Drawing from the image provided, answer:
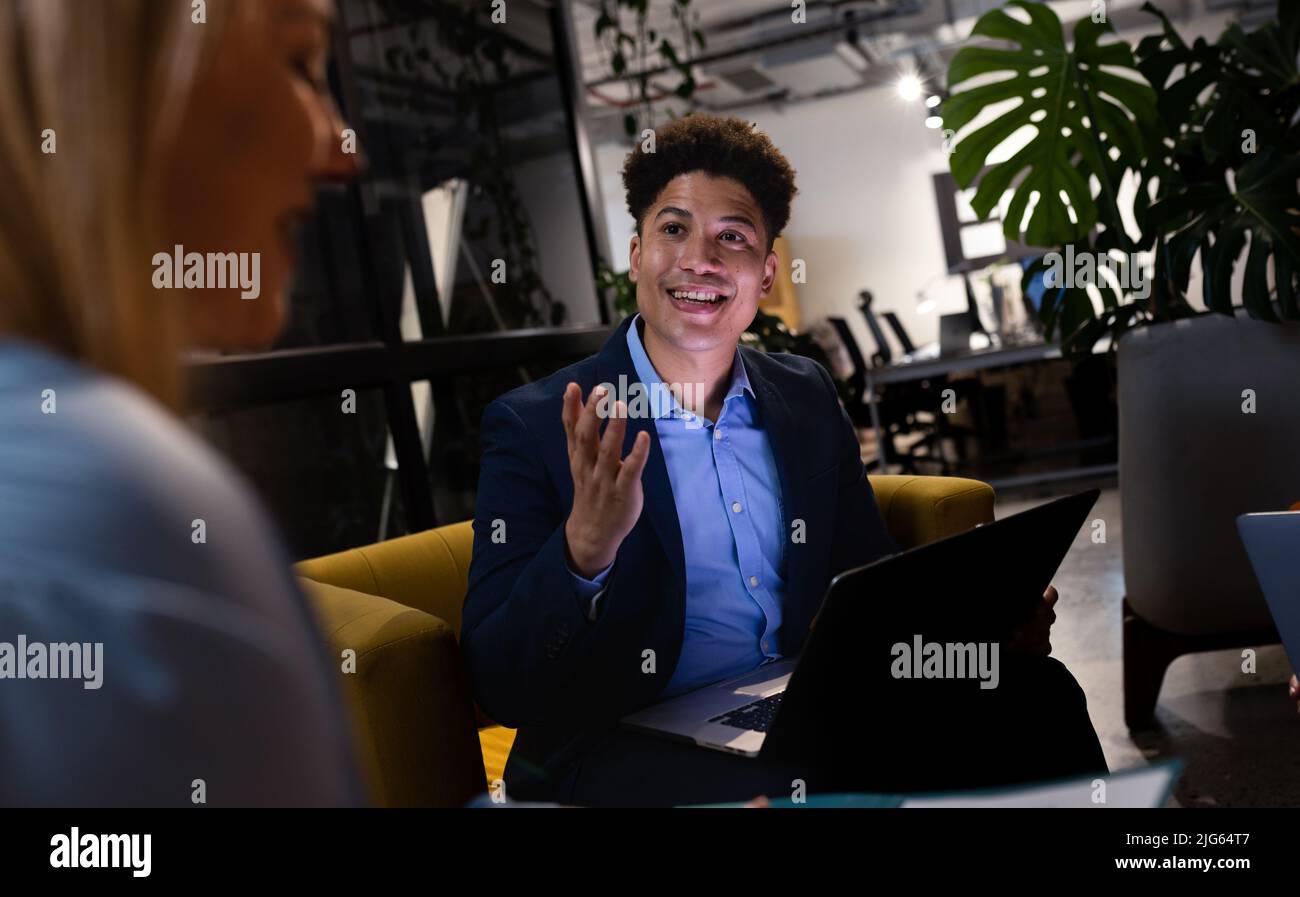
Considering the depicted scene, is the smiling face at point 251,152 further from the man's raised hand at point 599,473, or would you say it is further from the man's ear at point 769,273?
the man's ear at point 769,273

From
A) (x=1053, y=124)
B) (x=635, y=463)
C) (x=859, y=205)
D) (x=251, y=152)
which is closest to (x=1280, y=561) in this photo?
(x=635, y=463)

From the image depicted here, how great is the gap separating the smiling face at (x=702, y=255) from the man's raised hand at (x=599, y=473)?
267 mm

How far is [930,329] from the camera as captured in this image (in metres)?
8.45

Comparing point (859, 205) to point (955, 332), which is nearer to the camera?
point (859, 205)

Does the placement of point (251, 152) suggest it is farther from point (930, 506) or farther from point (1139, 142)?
point (1139, 142)

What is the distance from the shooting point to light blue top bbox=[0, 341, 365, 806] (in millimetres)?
304

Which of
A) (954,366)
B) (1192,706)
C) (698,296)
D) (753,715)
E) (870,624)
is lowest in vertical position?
(1192,706)

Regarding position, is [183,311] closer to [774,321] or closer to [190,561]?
[190,561]

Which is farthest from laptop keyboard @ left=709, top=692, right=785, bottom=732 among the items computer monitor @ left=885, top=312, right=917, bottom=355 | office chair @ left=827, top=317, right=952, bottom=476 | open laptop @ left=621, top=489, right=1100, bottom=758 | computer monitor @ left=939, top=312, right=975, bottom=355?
computer monitor @ left=885, top=312, right=917, bottom=355

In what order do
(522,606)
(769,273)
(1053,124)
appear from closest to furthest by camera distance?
(522,606), (769,273), (1053,124)

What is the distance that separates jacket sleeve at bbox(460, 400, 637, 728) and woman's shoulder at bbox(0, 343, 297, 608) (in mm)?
623

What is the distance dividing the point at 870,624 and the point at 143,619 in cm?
61

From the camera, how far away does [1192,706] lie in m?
2.11

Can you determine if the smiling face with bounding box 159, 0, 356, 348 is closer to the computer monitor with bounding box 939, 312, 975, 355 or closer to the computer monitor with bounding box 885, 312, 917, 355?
the computer monitor with bounding box 939, 312, 975, 355
